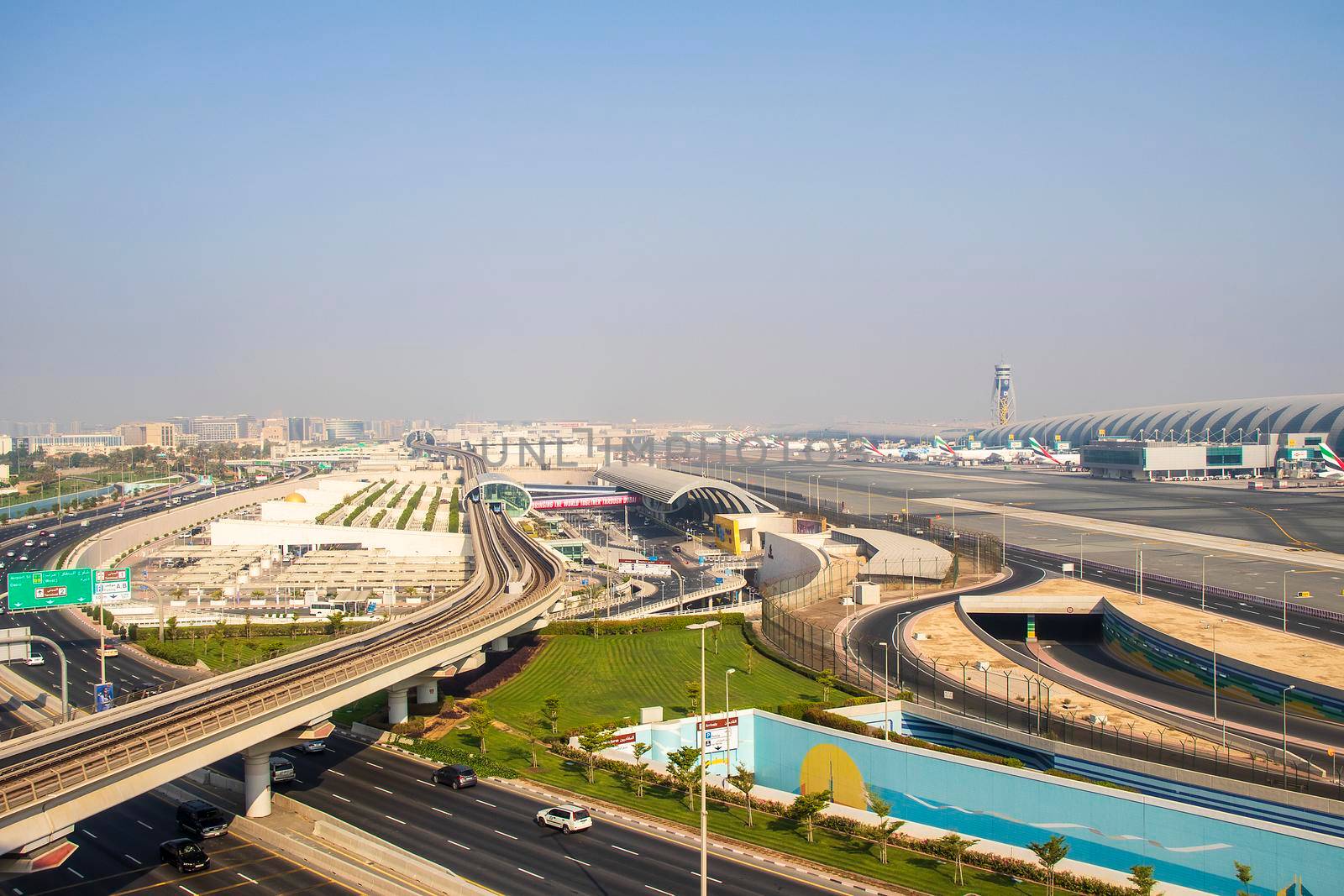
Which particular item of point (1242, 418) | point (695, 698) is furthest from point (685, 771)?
point (1242, 418)

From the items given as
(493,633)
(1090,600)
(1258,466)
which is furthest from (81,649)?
(1258,466)

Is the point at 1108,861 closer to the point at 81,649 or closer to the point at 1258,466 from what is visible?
the point at 81,649

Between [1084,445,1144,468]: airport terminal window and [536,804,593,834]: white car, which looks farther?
[1084,445,1144,468]: airport terminal window

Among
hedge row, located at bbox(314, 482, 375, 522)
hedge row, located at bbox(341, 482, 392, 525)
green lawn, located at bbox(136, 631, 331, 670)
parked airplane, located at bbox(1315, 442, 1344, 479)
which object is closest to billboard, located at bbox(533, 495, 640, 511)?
hedge row, located at bbox(341, 482, 392, 525)

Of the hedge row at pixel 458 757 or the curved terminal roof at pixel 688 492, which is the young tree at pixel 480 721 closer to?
the hedge row at pixel 458 757

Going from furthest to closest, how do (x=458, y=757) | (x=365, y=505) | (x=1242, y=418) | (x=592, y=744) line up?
Result: (x=1242, y=418) → (x=365, y=505) → (x=458, y=757) → (x=592, y=744)

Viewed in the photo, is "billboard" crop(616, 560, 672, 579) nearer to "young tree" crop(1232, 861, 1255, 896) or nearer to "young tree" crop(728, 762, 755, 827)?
"young tree" crop(728, 762, 755, 827)

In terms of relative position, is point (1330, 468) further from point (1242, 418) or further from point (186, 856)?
point (186, 856)
